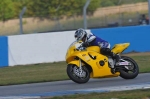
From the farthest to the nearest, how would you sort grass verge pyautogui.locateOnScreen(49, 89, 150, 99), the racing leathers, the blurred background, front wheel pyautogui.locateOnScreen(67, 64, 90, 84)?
the blurred background
the racing leathers
front wheel pyautogui.locateOnScreen(67, 64, 90, 84)
grass verge pyautogui.locateOnScreen(49, 89, 150, 99)

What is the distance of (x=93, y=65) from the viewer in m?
13.3

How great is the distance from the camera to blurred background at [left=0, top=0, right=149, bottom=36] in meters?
34.2

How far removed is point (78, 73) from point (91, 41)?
36.1 inches

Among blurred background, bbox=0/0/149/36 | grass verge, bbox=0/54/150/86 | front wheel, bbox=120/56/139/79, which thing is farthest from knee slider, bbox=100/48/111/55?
blurred background, bbox=0/0/149/36

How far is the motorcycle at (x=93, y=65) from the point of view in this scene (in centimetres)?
1319

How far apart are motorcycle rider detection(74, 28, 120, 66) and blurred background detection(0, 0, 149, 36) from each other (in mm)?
16836

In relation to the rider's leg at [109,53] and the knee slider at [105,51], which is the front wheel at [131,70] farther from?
the knee slider at [105,51]

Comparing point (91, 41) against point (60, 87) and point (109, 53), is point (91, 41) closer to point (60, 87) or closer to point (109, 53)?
point (109, 53)

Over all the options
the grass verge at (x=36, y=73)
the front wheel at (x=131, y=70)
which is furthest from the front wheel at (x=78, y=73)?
the grass verge at (x=36, y=73)

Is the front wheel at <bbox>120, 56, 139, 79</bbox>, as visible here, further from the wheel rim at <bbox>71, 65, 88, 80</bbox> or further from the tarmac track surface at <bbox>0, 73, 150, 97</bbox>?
the wheel rim at <bbox>71, 65, 88, 80</bbox>

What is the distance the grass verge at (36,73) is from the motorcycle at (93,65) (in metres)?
2.28

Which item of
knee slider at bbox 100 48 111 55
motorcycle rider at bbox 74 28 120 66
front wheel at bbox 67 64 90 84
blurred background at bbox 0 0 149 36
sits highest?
blurred background at bbox 0 0 149 36

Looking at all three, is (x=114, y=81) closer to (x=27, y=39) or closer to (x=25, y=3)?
(x=27, y=39)

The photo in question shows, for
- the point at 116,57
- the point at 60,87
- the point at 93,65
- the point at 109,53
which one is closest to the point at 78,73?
the point at 93,65
